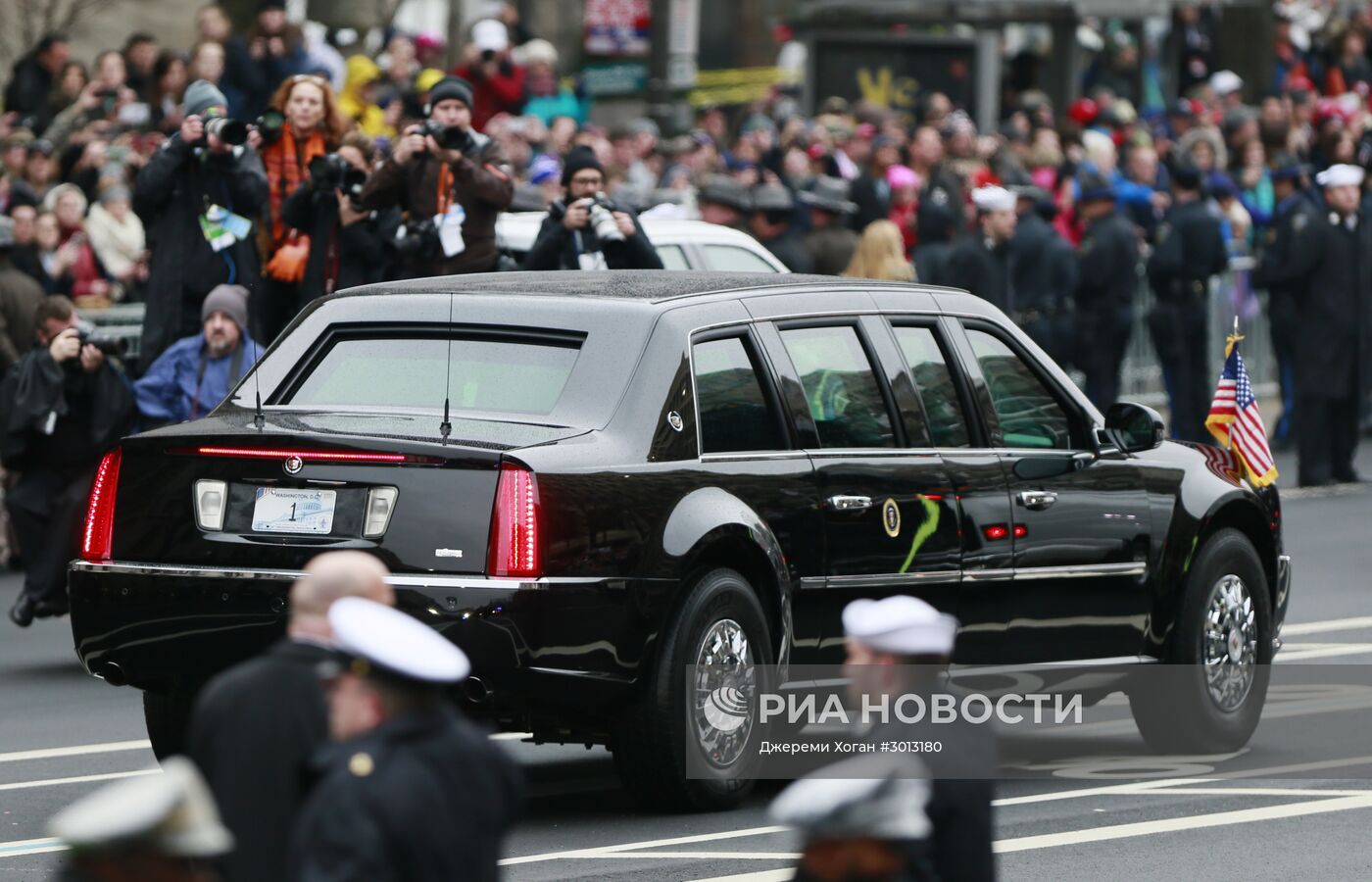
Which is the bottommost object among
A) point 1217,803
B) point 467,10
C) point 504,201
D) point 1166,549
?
point 1217,803

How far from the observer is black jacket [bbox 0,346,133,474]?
13.6m

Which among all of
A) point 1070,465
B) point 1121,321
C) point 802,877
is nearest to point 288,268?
point 1070,465

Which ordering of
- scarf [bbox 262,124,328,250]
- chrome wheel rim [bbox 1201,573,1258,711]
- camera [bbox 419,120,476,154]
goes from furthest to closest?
scarf [bbox 262,124,328,250], camera [bbox 419,120,476,154], chrome wheel rim [bbox 1201,573,1258,711]

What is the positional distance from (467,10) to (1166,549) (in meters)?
24.4

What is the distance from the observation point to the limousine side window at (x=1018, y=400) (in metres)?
10.3

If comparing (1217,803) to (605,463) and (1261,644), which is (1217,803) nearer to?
(1261,644)

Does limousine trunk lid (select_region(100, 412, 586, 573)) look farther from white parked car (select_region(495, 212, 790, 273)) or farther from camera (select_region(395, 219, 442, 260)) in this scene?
white parked car (select_region(495, 212, 790, 273))

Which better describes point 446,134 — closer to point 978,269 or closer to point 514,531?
point 514,531

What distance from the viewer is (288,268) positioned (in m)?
14.6

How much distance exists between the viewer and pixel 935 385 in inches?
399

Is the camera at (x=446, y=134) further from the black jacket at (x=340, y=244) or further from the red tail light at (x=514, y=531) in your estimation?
the red tail light at (x=514, y=531)

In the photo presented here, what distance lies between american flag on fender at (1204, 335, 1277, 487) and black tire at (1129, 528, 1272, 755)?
30.1 inches

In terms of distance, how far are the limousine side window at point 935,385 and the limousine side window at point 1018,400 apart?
17cm

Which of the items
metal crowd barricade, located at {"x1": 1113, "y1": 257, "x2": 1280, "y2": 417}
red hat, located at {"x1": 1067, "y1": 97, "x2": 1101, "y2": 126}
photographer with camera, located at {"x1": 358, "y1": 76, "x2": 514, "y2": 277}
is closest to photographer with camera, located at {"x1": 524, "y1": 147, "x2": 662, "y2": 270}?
photographer with camera, located at {"x1": 358, "y1": 76, "x2": 514, "y2": 277}
